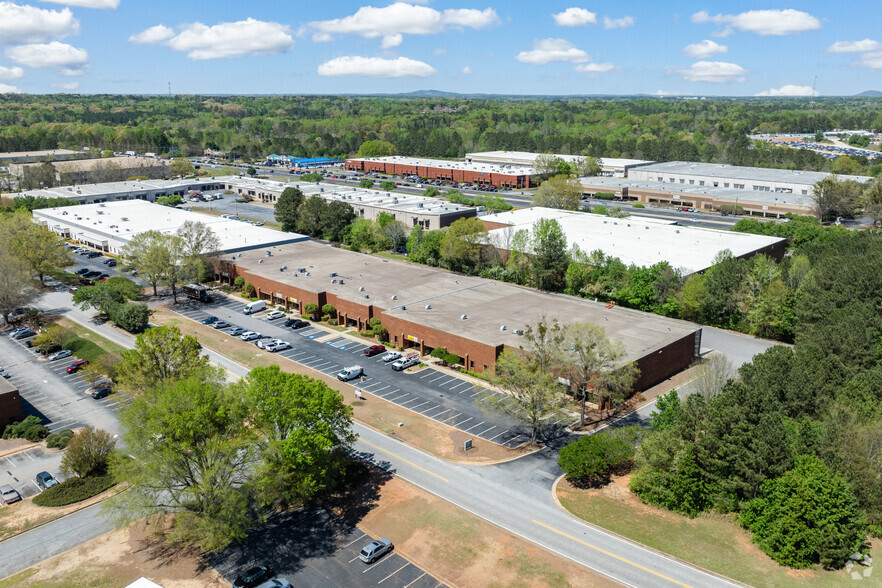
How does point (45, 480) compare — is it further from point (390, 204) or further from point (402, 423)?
point (390, 204)

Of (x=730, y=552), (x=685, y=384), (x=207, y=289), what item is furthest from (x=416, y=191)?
(x=730, y=552)

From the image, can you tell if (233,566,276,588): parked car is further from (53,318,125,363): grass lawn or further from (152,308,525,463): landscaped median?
(53,318,125,363): grass lawn

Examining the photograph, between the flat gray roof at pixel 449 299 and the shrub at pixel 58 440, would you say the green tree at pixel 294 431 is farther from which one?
the flat gray roof at pixel 449 299

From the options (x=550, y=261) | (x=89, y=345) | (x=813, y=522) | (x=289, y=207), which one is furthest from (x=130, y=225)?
(x=813, y=522)

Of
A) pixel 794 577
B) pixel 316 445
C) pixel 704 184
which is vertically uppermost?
pixel 704 184

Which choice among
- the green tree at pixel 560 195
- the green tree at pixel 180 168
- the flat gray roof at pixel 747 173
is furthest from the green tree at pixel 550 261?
the green tree at pixel 180 168

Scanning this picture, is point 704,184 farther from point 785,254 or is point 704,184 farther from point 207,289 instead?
point 207,289
